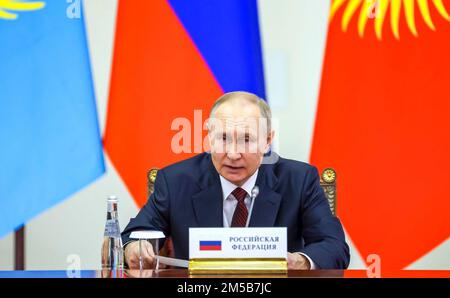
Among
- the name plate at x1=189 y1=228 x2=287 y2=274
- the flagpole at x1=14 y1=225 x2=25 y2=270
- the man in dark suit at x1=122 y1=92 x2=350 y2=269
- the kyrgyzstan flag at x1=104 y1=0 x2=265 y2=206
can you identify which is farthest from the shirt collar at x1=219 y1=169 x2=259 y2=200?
the flagpole at x1=14 y1=225 x2=25 y2=270

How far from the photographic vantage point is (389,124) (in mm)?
3371

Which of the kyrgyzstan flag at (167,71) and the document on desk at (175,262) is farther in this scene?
the kyrgyzstan flag at (167,71)

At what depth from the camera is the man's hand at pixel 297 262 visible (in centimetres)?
195

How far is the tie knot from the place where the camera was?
2.47 m

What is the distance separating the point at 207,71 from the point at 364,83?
86 cm

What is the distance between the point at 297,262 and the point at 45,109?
2.04 metres

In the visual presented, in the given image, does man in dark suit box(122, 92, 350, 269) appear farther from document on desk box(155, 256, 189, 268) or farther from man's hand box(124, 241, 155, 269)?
document on desk box(155, 256, 189, 268)

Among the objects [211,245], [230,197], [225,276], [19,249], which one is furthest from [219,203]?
[19,249]

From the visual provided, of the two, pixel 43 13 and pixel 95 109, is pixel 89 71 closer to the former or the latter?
pixel 95 109

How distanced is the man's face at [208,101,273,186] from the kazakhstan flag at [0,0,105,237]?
4.14 feet

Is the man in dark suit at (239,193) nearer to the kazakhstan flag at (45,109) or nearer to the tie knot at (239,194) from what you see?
the tie knot at (239,194)

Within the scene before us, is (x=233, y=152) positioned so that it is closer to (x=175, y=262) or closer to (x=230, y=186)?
(x=230, y=186)

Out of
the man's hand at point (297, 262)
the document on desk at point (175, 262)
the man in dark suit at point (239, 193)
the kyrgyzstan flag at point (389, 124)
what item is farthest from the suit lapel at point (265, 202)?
the kyrgyzstan flag at point (389, 124)

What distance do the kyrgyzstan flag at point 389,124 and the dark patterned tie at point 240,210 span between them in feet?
3.35
